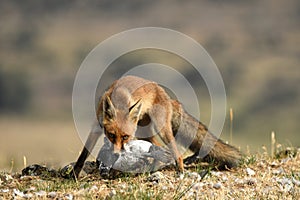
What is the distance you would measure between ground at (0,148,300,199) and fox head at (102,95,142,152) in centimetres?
68

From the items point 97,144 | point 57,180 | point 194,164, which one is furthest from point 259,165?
point 57,180

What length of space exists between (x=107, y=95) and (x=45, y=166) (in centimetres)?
162

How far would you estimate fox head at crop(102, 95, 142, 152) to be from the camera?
9.17 metres

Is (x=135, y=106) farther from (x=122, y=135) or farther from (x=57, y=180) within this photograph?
(x=57, y=180)

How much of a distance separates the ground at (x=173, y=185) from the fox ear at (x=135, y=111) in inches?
39.7

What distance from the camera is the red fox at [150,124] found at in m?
9.28

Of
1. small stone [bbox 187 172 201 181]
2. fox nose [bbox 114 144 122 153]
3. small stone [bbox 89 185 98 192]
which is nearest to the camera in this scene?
small stone [bbox 89 185 98 192]

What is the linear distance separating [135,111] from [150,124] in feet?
1.76

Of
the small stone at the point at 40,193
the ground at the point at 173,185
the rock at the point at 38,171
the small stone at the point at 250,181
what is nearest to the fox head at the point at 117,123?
the ground at the point at 173,185

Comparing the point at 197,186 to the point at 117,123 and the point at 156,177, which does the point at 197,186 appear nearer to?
the point at 156,177

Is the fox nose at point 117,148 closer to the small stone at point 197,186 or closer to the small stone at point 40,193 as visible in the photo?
the small stone at point 197,186

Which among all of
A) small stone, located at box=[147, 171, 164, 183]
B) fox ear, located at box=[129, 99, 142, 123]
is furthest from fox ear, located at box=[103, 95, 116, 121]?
small stone, located at box=[147, 171, 164, 183]

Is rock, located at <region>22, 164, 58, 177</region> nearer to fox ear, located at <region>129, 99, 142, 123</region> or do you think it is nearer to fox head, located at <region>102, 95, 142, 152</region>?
fox head, located at <region>102, 95, 142, 152</region>

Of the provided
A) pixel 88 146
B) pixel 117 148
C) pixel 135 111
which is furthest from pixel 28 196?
pixel 135 111
